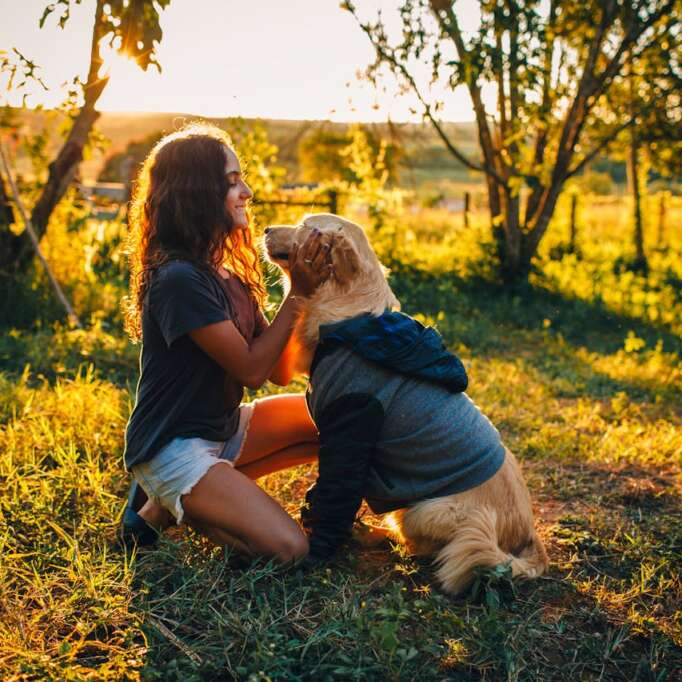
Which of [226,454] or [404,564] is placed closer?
[404,564]

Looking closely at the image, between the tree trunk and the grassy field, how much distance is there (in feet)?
2.90

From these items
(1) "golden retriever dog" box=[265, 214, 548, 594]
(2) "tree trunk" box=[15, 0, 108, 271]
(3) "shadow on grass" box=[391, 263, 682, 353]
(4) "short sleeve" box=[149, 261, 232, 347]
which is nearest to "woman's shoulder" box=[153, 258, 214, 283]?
(4) "short sleeve" box=[149, 261, 232, 347]

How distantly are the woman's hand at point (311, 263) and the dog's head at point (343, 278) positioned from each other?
0.02 m

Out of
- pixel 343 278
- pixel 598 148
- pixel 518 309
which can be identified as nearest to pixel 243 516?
pixel 343 278

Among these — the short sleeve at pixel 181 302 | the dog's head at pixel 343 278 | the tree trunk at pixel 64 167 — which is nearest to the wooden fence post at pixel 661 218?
the tree trunk at pixel 64 167

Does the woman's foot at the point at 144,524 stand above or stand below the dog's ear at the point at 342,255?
below

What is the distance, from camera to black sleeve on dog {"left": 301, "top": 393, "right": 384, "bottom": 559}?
2.66 meters

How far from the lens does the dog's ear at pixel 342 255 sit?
2.73 meters

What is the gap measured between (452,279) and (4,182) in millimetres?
4656

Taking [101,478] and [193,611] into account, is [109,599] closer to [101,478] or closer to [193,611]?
[193,611]

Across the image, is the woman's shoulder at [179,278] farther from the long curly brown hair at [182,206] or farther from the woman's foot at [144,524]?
the woman's foot at [144,524]

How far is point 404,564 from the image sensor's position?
2.83 metres

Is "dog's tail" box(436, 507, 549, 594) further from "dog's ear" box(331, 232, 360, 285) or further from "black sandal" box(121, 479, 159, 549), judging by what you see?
"black sandal" box(121, 479, 159, 549)

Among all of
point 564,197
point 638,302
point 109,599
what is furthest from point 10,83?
point 564,197
